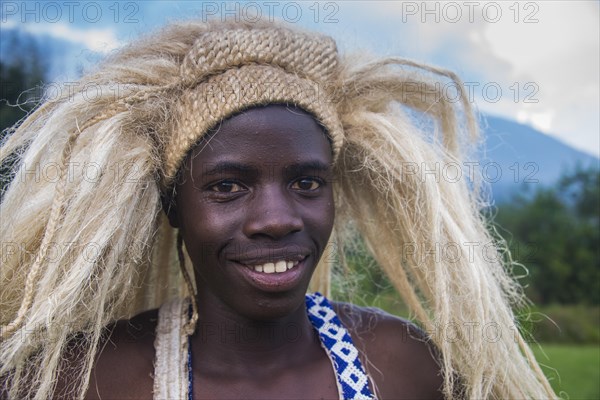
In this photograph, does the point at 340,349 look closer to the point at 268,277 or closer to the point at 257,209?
the point at 268,277

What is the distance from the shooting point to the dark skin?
1.68m

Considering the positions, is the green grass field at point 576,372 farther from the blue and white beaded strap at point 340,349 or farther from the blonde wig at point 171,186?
the blue and white beaded strap at point 340,349

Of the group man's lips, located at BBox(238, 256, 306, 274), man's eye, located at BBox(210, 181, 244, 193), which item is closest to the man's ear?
man's eye, located at BBox(210, 181, 244, 193)

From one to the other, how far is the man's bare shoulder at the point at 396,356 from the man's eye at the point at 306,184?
51 centimetres

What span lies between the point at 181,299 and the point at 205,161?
1.62 feet

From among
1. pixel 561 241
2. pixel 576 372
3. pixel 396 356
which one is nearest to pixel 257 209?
pixel 396 356

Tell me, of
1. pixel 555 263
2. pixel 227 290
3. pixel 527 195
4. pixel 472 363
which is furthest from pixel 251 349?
pixel 527 195

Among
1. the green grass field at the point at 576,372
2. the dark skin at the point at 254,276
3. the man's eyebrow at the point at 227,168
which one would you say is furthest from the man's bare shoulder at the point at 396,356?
→ the green grass field at the point at 576,372

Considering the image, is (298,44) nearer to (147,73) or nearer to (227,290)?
(147,73)

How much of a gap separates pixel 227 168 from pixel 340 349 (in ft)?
2.13

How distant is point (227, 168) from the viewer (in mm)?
1682

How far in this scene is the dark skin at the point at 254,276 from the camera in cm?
168

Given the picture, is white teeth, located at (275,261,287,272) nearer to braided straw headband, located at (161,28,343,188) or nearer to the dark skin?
the dark skin

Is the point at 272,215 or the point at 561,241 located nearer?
the point at 272,215
